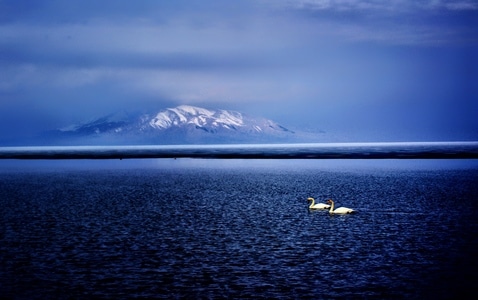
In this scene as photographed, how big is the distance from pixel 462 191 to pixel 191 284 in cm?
5326

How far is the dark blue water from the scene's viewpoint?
27047mm

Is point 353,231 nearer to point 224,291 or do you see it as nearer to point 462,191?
point 224,291

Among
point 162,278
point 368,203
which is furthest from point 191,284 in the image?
point 368,203

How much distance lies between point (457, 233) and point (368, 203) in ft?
63.7

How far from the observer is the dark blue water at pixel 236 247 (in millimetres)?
27047

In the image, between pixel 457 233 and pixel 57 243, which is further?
pixel 457 233

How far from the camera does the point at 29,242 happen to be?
125 ft

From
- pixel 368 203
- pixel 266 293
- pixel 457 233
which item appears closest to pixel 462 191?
pixel 368 203

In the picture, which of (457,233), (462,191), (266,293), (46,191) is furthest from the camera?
(46,191)

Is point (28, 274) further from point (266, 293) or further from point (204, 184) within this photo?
point (204, 184)

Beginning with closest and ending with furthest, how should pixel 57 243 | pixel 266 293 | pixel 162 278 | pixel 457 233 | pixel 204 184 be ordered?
pixel 266 293
pixel 162 278
pixel 57 243
pixel 457 233
pixel 204 184

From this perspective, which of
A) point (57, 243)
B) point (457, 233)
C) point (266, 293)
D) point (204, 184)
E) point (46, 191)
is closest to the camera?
point (266, 293)

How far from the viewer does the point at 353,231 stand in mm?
42250

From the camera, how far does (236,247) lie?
1430 inches
